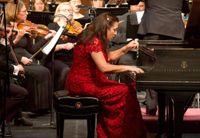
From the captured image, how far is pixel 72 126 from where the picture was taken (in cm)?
660

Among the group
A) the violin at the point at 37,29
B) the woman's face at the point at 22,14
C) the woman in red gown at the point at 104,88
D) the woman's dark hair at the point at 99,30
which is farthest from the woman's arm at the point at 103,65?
the violin at the point at 37,29

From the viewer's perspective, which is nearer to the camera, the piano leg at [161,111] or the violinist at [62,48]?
the piano leg at [161,111]

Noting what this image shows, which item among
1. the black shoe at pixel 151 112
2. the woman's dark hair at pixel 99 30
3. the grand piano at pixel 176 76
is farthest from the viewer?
the black shoe at pixel 151 112

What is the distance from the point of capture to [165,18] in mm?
5246

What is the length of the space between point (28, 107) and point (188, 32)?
3.00 metres

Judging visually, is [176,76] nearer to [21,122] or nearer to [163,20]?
[163,20]

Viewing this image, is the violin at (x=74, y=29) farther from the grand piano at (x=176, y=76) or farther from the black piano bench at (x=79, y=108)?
the grand piano at (x=176, y=76)

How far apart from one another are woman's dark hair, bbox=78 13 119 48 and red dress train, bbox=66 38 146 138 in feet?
0.25

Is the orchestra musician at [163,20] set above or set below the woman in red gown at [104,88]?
above

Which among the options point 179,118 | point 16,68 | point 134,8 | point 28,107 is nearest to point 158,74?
point 179,118

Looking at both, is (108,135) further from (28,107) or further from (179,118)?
(28,107)

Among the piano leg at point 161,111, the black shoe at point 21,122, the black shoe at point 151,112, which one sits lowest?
the black shoe at point 21,122

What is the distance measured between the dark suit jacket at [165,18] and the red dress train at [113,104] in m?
0.58

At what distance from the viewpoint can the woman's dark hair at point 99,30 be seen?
5.26 m
